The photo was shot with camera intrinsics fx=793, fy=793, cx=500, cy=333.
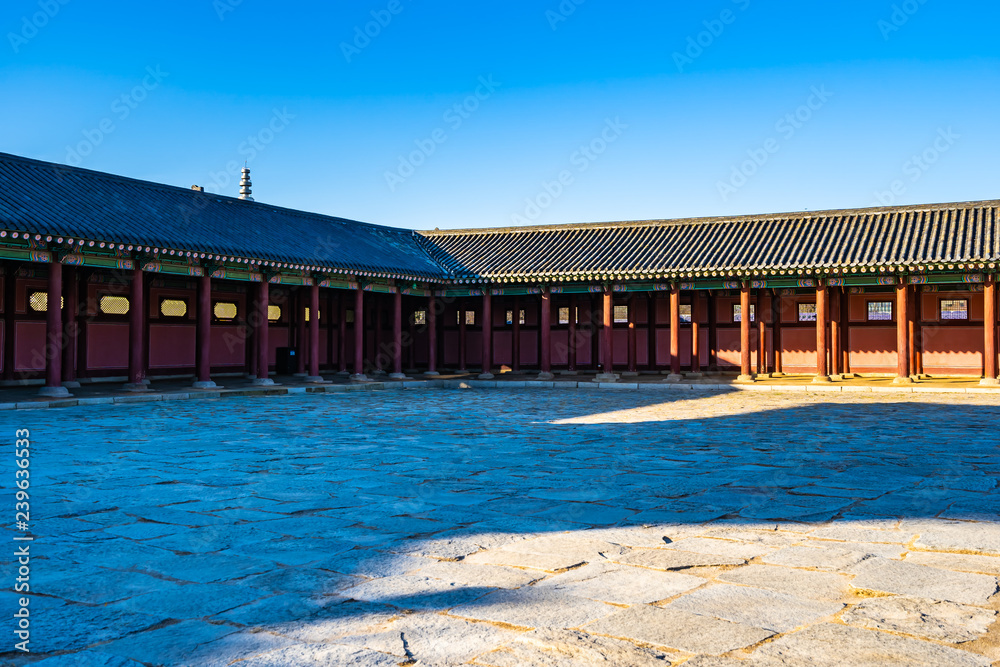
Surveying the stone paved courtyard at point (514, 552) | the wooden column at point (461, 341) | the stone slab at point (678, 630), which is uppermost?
the wooden column at point (461, 341)

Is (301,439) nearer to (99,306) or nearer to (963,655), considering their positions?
(963,655)

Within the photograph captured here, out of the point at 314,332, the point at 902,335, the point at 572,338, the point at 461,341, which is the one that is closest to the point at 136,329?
the point at 314,332

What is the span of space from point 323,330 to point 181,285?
17.3ft

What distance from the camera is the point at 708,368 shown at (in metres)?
23.9

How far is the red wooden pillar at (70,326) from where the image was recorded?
17.2 metres

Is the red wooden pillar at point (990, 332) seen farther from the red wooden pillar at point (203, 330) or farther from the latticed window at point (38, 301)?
the latticed window at point (38, 301)

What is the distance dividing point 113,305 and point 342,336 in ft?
23.8

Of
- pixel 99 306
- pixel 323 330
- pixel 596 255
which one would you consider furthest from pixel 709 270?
pixel 99 306

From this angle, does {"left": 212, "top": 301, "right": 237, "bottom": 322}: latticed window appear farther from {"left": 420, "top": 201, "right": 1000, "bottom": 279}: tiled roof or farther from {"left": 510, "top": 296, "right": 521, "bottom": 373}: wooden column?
{"left": 510, "top": 296, "right": 521, "bottom": 373}: wooden column

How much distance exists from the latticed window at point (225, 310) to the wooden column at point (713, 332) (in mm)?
13856

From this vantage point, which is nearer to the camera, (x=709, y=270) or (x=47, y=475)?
(x=47, y=475)

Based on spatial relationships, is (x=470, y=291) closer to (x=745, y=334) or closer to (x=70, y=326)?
(x=745, y=334)

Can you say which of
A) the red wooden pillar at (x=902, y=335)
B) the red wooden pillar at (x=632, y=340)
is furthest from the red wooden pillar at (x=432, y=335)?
the red wooden pillar at (x=902, y=335)

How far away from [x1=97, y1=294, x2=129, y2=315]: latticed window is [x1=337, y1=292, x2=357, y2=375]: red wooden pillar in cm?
681
